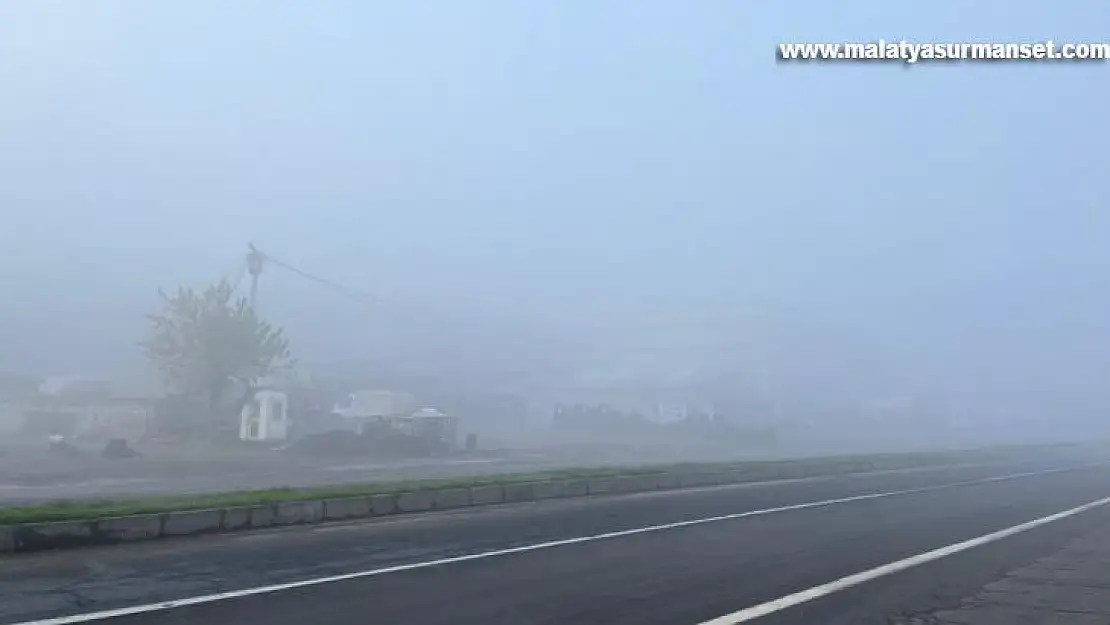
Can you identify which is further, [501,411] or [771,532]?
[501,411]

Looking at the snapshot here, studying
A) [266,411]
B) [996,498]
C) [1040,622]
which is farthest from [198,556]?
[266,411]

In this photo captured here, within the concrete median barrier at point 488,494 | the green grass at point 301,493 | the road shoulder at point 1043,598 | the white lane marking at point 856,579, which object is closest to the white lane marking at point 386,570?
the white lane marking at point 856,579

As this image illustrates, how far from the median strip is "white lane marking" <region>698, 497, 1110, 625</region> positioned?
7.89 metres

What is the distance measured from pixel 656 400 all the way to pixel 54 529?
260ft

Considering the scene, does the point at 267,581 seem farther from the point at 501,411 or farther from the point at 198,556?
A: the point at 501,411

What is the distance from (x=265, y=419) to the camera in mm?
46281

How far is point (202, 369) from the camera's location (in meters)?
52.6

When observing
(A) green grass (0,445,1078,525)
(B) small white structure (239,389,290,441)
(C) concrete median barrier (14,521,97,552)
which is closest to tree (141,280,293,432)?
(B) small white structure (239,389,290,441)

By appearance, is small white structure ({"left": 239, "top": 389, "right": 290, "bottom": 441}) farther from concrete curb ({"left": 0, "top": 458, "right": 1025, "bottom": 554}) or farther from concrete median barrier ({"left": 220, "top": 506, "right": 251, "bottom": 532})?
concrete median barrier ({"left": 220, "top": 506, "right": 251, "bottom": 532})

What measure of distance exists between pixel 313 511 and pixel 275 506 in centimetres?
83

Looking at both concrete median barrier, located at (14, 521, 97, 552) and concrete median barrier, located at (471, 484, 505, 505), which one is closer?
concrete median barrier, located at (14, 521, 97, 552)

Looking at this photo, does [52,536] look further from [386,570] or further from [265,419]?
[265,419]

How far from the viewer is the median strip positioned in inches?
497

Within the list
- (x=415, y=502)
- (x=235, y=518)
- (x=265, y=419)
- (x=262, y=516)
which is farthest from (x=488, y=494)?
(x=265, y=419)
